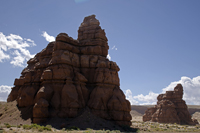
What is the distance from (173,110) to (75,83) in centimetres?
4280

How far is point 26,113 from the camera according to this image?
34.8 m

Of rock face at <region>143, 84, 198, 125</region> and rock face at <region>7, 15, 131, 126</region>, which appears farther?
rock face at <region>143, 84, 198, 125</region>

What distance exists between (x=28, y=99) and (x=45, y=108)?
5549mm

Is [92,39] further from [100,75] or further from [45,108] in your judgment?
[45,108]

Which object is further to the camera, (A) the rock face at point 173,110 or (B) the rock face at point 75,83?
(A) the rock face at point 173,110

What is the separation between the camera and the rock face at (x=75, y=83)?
33.2 metres

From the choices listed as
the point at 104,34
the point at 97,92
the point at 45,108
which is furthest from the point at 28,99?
the point at 104,34

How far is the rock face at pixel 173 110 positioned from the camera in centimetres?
6588

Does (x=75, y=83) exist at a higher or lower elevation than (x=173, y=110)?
higher

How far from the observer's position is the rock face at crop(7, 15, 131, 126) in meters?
33.2

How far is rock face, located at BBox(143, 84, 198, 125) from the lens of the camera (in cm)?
6588

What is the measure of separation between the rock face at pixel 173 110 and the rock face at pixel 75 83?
3318 centimetres

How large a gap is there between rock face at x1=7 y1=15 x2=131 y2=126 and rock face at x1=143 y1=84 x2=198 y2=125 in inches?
1306

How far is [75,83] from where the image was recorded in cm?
3544
